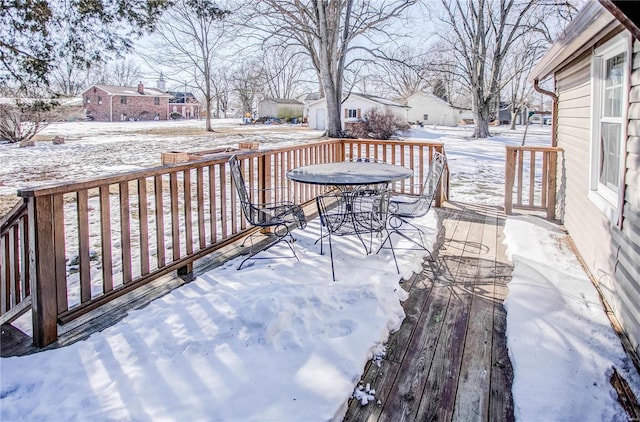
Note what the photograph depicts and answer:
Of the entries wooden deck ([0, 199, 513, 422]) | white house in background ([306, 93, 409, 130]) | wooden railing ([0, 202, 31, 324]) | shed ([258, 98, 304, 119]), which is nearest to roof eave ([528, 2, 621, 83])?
wooden deck ([0, 199, 513, 422])

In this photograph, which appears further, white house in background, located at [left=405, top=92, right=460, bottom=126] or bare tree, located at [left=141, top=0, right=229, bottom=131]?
white house in background, located at [left=405, top=92, right=460, bottom=126]

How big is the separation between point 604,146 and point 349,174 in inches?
79.2

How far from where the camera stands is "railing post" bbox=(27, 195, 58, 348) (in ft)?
7.78

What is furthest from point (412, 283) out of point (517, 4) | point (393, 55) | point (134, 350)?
point (517, 4)

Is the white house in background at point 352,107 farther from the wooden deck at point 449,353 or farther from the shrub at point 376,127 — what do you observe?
the wooden deck at point 449,353

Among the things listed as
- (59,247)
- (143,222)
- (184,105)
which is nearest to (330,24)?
(143,222)

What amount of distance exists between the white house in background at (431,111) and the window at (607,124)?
1384 inches

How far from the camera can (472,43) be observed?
20172 mm

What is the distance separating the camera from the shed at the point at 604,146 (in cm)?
254

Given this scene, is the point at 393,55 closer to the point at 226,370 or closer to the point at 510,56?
the point at 510,56

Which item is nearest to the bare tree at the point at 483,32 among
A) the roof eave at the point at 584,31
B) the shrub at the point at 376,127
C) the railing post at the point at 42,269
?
the shrub at the point at 376,127

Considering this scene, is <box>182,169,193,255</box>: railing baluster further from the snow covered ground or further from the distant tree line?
the distant tree line

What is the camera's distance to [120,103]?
44.9 meters

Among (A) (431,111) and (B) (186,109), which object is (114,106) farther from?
(A) (431,111)
